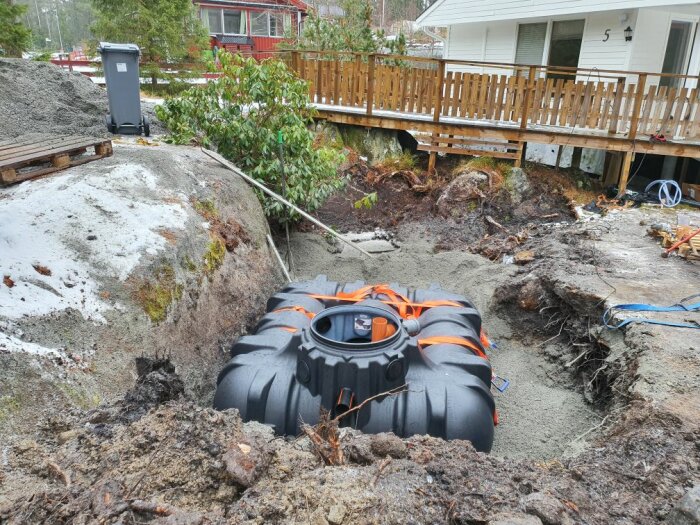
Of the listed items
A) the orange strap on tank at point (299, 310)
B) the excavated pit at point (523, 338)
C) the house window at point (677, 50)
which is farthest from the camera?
the house window at point (677, 50)

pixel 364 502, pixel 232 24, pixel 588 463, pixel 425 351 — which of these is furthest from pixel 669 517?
pixel 232 24

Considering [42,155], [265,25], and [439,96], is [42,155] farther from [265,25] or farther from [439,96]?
[265,25]

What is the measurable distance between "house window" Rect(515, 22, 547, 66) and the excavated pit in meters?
7.22

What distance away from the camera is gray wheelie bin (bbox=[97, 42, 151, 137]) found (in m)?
7.31

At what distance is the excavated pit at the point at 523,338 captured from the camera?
4.34 m

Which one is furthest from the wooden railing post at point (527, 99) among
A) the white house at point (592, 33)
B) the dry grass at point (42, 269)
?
the dry grass at point (42, 269)

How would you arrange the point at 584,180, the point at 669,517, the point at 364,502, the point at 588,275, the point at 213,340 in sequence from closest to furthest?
the point at 364,502 < the point at 669,517 < the point at 213,340 < the point at 588,275 < the point at 584,180

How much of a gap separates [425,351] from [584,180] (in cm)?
747

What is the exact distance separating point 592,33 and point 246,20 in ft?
82.7

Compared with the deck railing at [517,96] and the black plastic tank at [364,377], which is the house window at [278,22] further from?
the black plastic tank at [364,377]

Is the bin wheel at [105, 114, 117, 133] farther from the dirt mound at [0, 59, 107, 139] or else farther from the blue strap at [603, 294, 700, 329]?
the blue strap at [603, 294, 700, 329]

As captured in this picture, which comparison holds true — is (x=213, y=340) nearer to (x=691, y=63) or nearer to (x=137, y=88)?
(x=137, y=88)

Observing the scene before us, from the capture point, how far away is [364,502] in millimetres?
2141

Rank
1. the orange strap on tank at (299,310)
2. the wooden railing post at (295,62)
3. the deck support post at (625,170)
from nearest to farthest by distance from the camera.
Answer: the orange strap on tank at (299,310) < the deck support post at (625,170) < the wooden railing post at (295,62)
